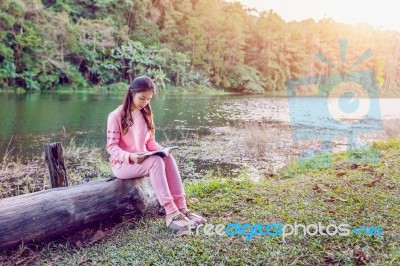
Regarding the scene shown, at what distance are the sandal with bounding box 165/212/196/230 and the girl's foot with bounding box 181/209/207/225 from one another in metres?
0.05

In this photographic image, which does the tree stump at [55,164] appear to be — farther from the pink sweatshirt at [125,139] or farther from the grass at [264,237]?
the grass at [264,237]

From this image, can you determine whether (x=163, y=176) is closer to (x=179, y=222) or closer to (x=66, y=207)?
(x=179, y=222)

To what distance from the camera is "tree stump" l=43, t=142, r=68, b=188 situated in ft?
10.9

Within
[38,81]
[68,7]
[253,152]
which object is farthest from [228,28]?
[253,152]

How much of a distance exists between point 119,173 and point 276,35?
161ft

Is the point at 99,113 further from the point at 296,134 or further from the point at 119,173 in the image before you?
the point at 119,173

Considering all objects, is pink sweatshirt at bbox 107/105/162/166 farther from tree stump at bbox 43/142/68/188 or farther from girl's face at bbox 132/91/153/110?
tree stump at bbox 43/142/68/188

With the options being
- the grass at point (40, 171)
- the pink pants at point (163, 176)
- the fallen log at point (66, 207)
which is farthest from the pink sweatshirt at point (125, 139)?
the grass at point (40, 171)

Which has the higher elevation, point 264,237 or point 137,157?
point 137,157

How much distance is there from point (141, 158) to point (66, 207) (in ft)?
2.34

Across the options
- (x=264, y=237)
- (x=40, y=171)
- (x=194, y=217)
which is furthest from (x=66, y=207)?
(x=40, y=171)

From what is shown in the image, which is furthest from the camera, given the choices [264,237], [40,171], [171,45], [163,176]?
Answer: [171,45]

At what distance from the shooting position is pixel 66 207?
107 inches

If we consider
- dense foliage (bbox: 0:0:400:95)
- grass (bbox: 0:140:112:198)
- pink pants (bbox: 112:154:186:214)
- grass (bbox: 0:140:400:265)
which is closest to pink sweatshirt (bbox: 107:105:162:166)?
pink pants (bbox: 112:154:186:214)
